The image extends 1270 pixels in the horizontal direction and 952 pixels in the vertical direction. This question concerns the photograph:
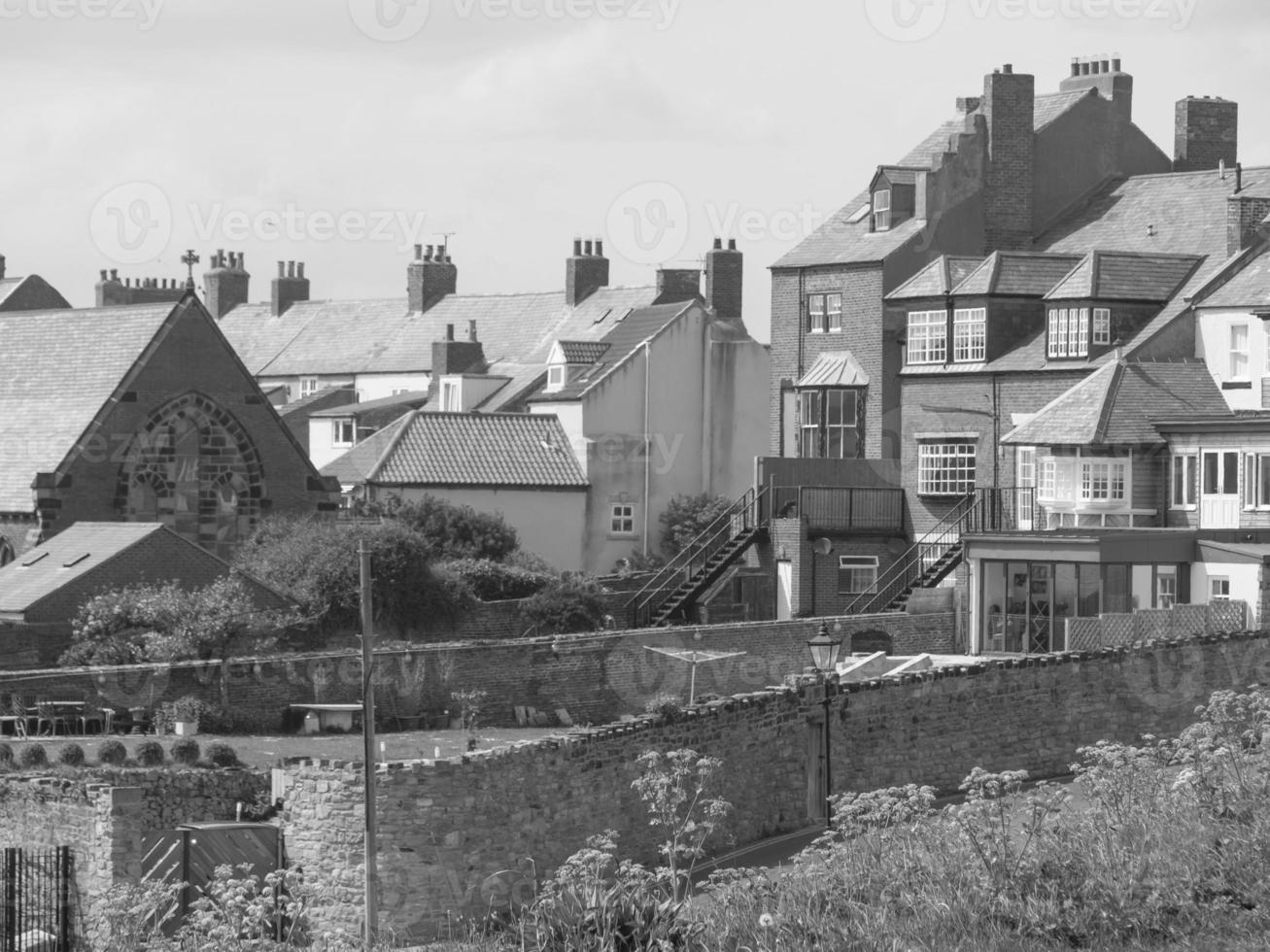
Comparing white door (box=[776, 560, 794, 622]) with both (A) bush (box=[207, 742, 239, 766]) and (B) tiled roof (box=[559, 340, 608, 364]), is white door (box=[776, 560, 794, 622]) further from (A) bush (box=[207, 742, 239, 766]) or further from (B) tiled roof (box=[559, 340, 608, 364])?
(A) bush (box=[207, 742, 239, 766])

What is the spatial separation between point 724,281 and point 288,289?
30.3 m

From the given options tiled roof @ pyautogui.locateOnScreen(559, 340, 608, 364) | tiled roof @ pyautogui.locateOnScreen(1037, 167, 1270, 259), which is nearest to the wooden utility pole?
tiled roof @ pyautogui.locateOnScreen(1037, 167, 1270, 259)

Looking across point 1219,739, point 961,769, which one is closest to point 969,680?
point 961,769

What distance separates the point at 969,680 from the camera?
34406mm

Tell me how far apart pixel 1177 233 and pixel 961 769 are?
1016 inches

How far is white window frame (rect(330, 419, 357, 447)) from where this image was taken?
260ft

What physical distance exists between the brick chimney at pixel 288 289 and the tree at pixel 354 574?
5084 centimetres

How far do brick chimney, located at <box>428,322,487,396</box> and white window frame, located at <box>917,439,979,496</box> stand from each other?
32.9 meters

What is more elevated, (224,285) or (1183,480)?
(224,285)

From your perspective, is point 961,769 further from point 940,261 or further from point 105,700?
point 940,261

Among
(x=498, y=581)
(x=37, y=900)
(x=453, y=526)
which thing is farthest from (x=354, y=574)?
(x=37, y=900)

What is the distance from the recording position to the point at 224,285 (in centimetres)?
10631

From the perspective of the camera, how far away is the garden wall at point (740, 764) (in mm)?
26172

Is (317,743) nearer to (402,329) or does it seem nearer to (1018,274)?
(1018,274)
